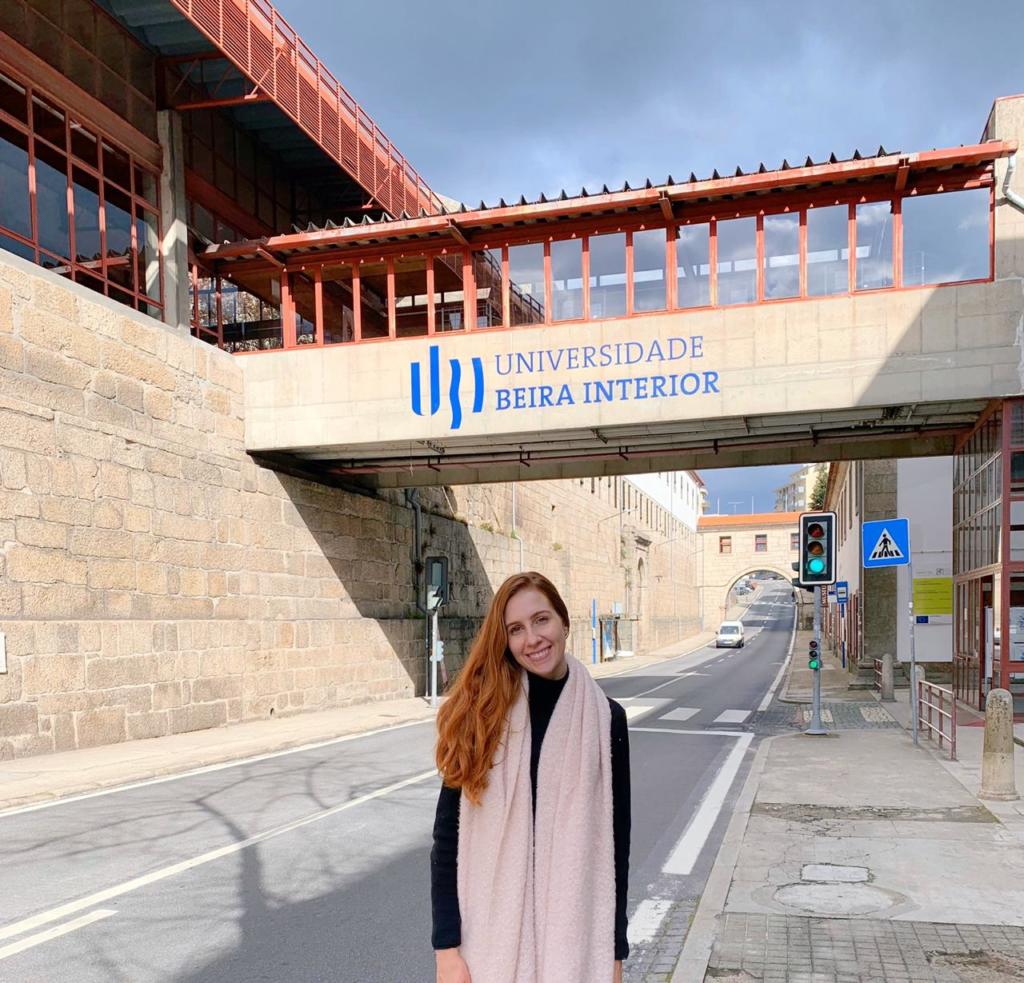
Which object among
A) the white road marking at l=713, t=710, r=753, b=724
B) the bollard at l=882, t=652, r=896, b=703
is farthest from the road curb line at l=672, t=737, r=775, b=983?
the bollard at l=882, t=652, r=896, b=703

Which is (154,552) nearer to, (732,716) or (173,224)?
(173,224)

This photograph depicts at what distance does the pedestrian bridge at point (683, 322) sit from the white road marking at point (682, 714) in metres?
4.98

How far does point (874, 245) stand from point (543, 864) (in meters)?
15.7

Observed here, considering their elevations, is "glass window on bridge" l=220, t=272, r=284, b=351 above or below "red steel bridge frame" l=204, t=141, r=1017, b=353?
below

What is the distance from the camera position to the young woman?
2510mm

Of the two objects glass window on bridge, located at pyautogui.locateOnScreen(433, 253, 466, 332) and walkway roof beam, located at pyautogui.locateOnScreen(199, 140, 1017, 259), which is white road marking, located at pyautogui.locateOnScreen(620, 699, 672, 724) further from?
walkway roof beam, located at pyautogui.locateOnScreen(199, 140, 1017, 259)

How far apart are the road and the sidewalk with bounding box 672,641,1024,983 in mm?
366

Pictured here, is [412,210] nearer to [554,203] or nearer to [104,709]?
[554,203]

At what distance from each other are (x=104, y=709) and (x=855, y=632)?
2709cm

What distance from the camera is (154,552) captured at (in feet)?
49.7

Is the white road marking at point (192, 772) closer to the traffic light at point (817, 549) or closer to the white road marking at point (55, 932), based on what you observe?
the white road marking at point (55, 932)

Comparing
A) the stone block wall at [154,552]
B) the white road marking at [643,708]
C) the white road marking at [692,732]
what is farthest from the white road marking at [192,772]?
the white road marking at [643,708]

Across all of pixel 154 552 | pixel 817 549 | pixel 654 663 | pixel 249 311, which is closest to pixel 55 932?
pixel 154 552

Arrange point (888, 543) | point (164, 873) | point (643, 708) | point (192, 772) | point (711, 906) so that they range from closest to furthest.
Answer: point (711, 906) < point (164, 873) < point (192, 772) < point (888, 543) < point (643, 708)
